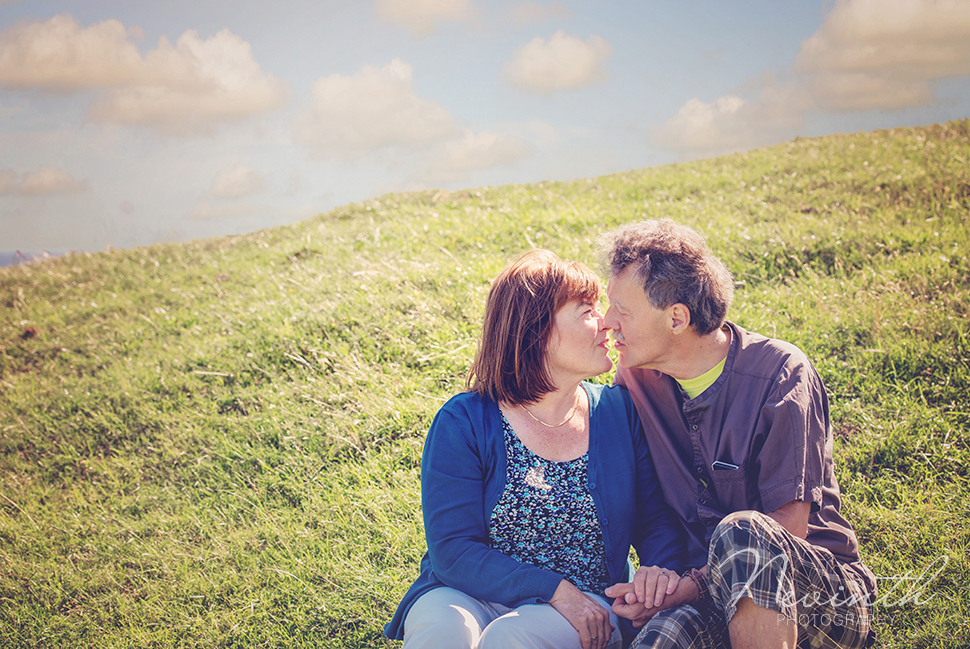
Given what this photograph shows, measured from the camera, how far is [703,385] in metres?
2.98

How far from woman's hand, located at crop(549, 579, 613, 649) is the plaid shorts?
0.20 metres

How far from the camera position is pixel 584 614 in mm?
2539

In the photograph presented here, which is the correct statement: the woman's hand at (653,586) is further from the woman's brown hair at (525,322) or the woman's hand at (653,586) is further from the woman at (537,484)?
the woman's brown hair at (525,322)

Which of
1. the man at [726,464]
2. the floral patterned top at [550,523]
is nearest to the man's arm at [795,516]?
the man at [726,464]

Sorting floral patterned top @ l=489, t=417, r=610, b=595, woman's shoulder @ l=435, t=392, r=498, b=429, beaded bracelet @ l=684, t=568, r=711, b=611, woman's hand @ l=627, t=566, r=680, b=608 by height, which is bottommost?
beaded bracelet @ l=684, t=568, r=711, b=611

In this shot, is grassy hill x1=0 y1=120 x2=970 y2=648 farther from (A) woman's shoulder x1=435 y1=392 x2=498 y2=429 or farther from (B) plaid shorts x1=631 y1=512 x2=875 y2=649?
(A) woman's shoulder x1=435 y1=392 x2=498 y2=429

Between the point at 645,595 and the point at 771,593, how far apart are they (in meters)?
0.57

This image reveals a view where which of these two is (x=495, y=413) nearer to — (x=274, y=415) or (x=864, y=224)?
(x=274, y=415)

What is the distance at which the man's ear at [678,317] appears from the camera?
291cm

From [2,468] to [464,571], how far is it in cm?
641

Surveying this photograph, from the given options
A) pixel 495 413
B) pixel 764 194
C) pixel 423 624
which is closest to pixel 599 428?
pixel 495 413

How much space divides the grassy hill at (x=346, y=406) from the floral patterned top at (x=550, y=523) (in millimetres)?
1527

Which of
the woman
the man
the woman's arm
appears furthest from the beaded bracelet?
the woman's arm

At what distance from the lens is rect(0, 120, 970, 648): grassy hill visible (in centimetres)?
402
